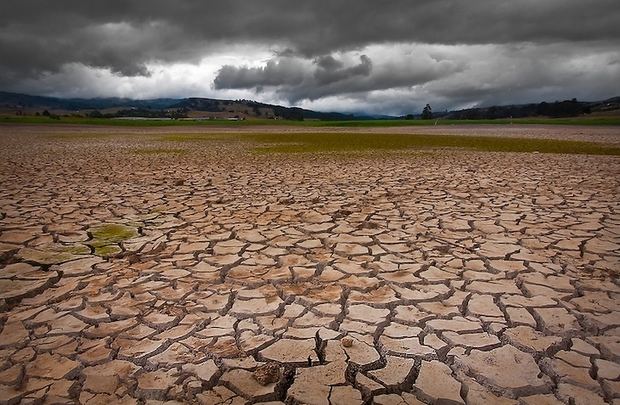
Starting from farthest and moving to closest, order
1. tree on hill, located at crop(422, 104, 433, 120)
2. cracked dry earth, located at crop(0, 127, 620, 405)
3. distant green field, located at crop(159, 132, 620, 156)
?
tree on hill, located at crop(422, 104, 433, 120) → distant green field, located at crop(159, 132, 620, 156) → cracked dry earth, located at crop(0, 127, 620, 405)

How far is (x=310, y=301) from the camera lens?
277 centimetres

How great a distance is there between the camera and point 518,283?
3.05 m

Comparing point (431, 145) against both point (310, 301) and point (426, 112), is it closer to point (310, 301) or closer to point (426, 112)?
point (310, 301)

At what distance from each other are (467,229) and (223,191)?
4.13 metres

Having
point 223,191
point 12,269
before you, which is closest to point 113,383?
point 12,269

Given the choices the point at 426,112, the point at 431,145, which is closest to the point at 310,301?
the point at 431,145

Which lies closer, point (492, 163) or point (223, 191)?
point (223, 191)

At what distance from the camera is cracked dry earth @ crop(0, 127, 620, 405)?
6.34ft

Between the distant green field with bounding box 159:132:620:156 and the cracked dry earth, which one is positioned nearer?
the cracked dry earth

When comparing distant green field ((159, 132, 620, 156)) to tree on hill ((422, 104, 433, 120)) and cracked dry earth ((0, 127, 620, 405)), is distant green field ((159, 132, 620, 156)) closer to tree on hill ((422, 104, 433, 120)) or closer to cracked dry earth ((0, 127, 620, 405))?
cracked dry earth ((0, 127, 620, 405))

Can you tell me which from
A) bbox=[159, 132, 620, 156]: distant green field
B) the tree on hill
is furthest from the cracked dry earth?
the tree on hill

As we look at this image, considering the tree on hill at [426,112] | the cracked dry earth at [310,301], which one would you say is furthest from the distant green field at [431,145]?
the tree on hill at [426,112]

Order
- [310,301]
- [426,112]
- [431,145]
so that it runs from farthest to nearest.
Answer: [426,112], [431,145], [310,301]

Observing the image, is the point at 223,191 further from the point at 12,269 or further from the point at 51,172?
the point at 51,172
